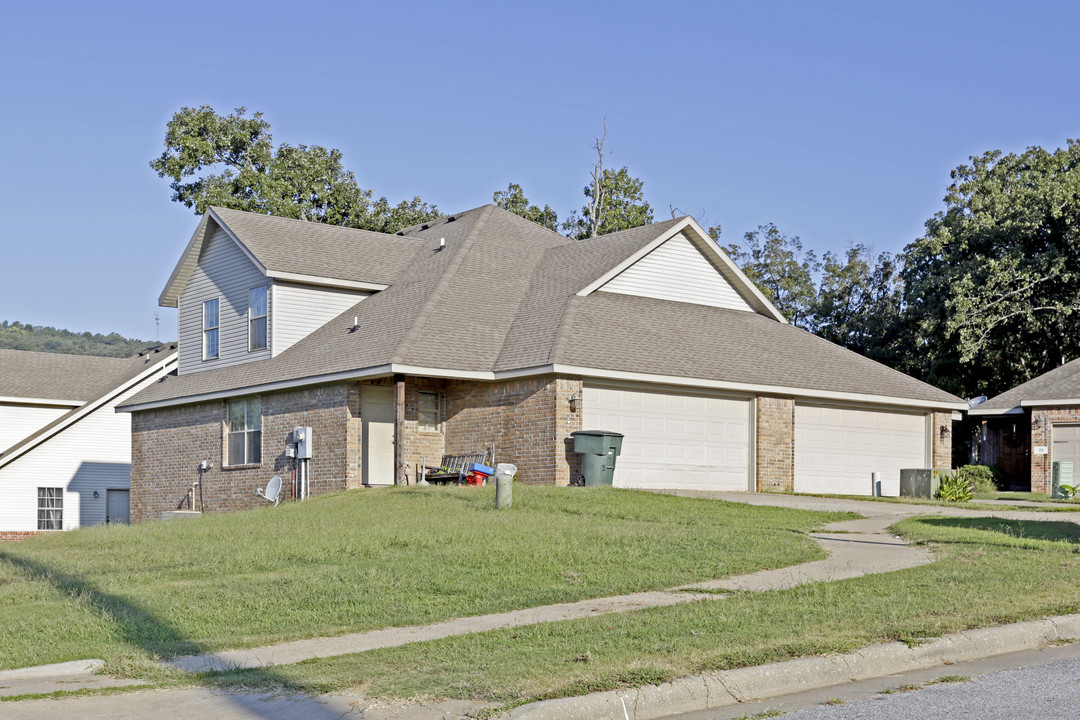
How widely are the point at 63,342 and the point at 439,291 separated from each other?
104 metres

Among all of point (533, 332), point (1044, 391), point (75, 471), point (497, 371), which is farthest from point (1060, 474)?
point (75, 471)

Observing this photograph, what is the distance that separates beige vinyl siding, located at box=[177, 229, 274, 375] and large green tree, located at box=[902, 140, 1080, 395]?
22124 mm

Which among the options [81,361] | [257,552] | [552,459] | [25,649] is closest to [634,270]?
[552,459]

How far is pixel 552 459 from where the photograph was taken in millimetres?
23656

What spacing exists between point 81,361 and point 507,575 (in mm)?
34280

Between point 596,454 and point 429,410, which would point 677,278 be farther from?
point 596,454

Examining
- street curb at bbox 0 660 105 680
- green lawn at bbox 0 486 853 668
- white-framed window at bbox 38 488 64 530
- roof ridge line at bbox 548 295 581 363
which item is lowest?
white-framed window at bbox 38 488 64 530

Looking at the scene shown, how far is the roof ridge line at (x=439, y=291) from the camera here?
24.3 meters

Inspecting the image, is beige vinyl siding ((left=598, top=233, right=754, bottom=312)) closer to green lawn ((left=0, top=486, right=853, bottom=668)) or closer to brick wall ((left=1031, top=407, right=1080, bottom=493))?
green lawn ((left=0, top=486, right=853, bottom=668))

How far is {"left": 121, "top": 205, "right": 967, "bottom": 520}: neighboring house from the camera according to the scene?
24.7 metres

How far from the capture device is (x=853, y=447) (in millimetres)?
28203

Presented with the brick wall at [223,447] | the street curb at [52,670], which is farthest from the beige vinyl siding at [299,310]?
the street curb at [52,670]

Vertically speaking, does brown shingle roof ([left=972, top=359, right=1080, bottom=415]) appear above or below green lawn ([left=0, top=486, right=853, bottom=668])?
above

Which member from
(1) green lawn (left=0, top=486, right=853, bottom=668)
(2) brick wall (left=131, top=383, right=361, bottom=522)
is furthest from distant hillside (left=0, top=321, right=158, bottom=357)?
(1) green lawn (left=0, top=486, right=853, bottom=668)
